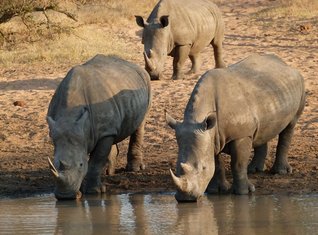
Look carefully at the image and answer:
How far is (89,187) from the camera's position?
10.8m

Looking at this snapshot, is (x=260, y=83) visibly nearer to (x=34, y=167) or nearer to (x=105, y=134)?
(x=105, y=134)

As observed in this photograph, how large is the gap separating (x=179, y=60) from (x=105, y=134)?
6640mm

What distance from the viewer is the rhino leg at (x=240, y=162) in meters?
10.4

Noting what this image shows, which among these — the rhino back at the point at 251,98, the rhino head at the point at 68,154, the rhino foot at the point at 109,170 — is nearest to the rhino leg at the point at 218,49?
the rhino back at the point at 251,98

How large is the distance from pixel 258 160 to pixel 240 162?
1222 mm

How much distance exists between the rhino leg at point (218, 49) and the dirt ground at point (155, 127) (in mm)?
273

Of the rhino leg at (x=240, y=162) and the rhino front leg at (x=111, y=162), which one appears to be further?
the rhino front leg at (x=111, y=162)

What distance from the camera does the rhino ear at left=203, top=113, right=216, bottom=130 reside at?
9828mm

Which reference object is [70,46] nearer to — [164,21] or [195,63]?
[195,63]

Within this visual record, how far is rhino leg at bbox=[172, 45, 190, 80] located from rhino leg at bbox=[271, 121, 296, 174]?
547cm

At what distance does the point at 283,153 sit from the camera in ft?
37.9

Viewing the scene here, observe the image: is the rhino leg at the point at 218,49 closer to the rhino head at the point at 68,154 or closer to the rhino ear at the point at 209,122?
the rhino head at the point at 68,154

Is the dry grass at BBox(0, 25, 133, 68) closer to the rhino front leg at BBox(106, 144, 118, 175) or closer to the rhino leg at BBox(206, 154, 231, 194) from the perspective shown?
the rhino front leg at BBox(106, 144, 118, 175)

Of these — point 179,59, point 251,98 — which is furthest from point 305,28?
point 251,98
